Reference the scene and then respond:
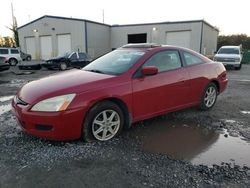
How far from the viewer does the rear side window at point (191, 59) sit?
214 inches

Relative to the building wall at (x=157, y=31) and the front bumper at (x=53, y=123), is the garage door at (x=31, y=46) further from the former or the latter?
the front bumper at (x=53, y=123)

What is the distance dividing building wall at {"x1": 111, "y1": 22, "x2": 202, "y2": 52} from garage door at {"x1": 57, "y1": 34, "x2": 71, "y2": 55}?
5.79m

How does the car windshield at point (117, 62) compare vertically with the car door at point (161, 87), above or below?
above

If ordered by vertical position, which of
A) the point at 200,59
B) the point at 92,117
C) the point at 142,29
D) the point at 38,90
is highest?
the point at 142,29

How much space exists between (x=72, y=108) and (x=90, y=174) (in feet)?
3.27

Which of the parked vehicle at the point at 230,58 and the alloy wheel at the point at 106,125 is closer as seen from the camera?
the alloy wheel at the point at 106,125

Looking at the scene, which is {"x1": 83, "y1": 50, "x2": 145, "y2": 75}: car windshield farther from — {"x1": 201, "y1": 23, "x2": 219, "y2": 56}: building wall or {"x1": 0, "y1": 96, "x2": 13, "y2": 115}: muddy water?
{"x1": 201, "y1": 23, "x2": 219, "y2": 56}: building wall

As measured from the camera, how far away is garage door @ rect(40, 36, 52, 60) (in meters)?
32.0

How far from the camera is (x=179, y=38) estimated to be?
29.3 meters

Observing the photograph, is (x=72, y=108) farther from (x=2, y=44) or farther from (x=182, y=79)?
(x=2, y=44)

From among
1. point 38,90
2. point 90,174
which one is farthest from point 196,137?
point 38,90

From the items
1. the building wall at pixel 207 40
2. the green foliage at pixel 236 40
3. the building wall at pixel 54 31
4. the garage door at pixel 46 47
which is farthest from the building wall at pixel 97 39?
the green foliage at pixel 236 40

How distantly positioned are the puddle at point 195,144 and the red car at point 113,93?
381mm

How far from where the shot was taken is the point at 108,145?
402 centimetres
